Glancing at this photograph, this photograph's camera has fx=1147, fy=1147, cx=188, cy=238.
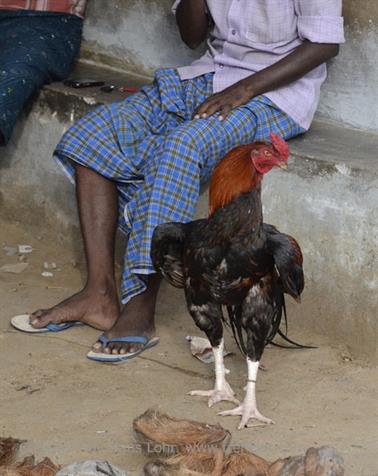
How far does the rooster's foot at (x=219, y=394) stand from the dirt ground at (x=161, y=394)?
0.09 ft

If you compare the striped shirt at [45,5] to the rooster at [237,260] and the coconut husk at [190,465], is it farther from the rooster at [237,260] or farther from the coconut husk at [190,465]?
the coconut husk at [190,465]

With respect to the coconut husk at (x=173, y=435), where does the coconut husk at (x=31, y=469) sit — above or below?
below

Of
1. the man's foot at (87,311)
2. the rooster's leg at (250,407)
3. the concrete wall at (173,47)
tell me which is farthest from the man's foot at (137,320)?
the concrete wall at (173,47)


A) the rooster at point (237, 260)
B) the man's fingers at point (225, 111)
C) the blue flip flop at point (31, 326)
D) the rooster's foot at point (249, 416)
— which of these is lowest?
the blue flip flop at point (31, 326)

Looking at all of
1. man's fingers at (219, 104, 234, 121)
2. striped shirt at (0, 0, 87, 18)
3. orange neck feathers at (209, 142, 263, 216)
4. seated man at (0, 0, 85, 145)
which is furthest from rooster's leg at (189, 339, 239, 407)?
striped shirt at (0, 0, 87, 18)

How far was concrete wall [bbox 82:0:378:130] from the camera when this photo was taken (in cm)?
518

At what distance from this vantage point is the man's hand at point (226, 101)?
485 cm

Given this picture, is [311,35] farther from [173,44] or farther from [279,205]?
[173,44]

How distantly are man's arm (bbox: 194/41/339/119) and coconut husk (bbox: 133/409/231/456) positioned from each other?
1.53 meters

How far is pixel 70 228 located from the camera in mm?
5969

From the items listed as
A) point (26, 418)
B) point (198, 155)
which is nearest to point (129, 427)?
point (26, 418)

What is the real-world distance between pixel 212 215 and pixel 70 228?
1915 millimetres

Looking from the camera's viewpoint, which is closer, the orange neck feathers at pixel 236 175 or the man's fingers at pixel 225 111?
the orange neck feathers at pixel 236 175

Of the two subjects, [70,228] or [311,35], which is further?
[70,228]
